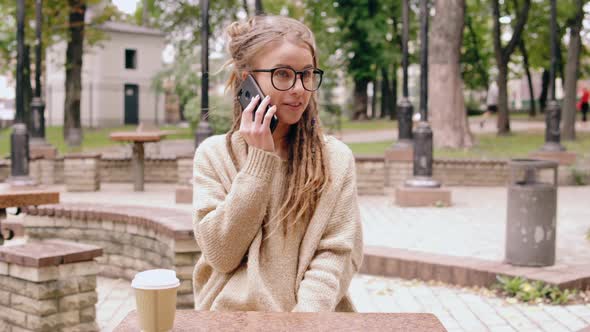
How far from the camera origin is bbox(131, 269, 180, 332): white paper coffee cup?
187 cm

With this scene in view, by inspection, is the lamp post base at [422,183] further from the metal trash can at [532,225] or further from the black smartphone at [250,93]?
the black smartphone at [250,93]

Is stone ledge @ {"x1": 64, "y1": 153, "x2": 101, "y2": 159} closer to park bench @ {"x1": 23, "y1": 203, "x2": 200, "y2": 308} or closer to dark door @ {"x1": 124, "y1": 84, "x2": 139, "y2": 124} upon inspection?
park bench @ {"x1": 23, "y1": 203, "x2": 200, "y2": 308}

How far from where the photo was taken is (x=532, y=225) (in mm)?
6891

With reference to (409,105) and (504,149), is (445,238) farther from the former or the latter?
(504,149)

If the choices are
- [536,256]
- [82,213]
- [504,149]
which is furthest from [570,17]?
[82,213]

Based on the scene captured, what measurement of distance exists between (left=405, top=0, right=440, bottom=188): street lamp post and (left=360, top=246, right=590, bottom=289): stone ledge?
16.2 feet

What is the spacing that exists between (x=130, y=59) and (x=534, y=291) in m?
43.1

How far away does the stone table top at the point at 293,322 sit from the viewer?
2.01 metres

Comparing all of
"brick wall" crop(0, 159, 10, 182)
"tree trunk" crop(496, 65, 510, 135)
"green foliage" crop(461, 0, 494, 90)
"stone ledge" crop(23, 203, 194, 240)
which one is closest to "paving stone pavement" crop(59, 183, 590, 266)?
"brick wall" crop(0, 159, 10, 182)

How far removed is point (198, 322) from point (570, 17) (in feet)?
72.5

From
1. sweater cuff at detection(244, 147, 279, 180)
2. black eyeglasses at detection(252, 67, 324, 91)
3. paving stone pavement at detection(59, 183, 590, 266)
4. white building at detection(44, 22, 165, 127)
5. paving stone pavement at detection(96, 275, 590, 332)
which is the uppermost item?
white building at detection(44, 22, 165, 127)

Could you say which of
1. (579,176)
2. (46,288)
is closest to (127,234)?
(46,288)

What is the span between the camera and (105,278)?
714 centimetres

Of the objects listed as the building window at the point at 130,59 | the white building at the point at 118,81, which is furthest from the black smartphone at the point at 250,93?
the building window at the point at 130,59
